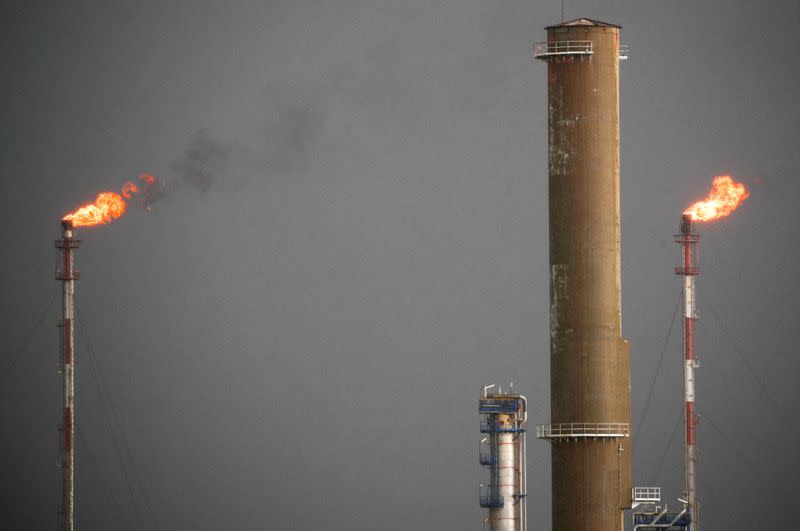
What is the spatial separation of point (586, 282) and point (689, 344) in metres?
24.5

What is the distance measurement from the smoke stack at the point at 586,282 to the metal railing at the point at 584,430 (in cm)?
5

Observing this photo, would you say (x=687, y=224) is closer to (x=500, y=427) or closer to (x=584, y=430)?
(x=500, y=427)

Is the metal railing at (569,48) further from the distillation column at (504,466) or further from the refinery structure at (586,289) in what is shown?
the distillation column at (504,466)

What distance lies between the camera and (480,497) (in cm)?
14625

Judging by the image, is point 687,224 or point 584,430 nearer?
point 584,430

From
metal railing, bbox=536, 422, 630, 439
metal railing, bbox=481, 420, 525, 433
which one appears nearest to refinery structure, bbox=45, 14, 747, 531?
metal railing, bbox=536, 422, 630, 439

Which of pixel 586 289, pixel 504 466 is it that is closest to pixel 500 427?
pixel 504 466

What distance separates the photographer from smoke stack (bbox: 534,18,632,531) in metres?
132

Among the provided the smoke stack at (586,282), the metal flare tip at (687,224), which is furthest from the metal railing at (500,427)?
the metal flare tip at (687,224)

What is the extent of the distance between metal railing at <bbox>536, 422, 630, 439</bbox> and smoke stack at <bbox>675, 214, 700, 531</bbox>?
2294cm

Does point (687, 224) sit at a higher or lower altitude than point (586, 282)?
higher

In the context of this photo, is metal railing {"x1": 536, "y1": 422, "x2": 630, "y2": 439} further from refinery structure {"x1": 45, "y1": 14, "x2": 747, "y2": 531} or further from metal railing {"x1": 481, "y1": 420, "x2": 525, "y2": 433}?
metal railing {"x1": 481, "y1": 420, "x2": 525, "y2": 433}

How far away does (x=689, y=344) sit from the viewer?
15562cm

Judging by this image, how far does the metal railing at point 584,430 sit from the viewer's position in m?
132
